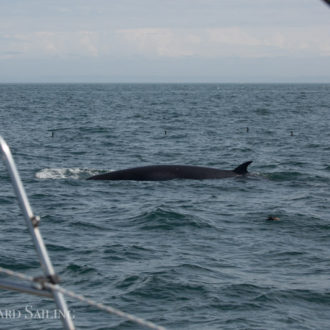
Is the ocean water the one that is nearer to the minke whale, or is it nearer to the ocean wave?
the ocean wave

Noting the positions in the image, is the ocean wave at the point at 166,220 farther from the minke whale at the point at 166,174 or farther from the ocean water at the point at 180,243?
the minke whale at the point at 166,174

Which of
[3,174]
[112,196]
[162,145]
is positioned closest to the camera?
[112,196]

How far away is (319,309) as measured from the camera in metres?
10.6

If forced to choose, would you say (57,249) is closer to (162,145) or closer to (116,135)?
(162,145)

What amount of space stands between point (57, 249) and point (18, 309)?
3.59 metres

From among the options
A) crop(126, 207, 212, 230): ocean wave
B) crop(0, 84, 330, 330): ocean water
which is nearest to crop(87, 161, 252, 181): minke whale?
crop(0, 84, 330, 330): ocean water

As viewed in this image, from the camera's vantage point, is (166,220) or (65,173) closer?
(166,220)

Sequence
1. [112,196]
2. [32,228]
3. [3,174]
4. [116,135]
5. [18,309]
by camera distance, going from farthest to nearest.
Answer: [116,135]
[3,174]
[112,196]
[18,309]
[32,228]

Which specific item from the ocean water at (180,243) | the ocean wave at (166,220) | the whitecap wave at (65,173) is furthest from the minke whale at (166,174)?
the ocean wave at (166,220)

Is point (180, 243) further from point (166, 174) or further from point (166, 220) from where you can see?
point (166, 174)

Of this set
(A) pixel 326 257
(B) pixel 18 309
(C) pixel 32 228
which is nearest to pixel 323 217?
(A) pixel 326 257

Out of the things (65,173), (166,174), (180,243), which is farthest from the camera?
(65,173)

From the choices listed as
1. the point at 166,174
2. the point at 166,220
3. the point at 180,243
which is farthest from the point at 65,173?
the point at 180,243

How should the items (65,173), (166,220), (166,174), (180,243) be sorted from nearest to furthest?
1. (180,243)
2. (166,220)
3. (166,174)
4. (65,173)
